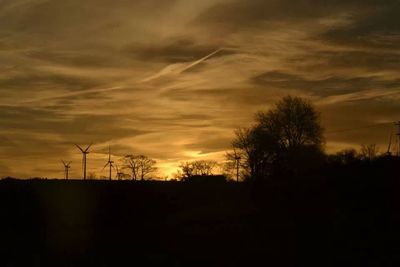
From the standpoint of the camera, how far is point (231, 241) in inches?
1125

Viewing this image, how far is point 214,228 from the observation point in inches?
1332

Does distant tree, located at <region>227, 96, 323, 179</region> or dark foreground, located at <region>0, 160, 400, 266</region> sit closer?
dark foreground, located at <region>0, 160, 400, 266</region>

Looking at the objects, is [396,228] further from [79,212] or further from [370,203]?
[79,212]

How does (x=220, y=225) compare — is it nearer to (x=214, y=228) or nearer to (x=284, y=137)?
(x=214, y=228)

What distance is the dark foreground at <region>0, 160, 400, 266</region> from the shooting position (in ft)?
83.4

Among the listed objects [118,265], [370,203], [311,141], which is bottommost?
[118,265]

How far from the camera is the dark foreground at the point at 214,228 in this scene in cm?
2541

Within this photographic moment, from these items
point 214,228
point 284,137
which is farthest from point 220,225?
point 284,137

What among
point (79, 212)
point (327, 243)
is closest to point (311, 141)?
point (79, 212)

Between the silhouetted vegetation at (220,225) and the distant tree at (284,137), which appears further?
the distant tree at (284,137)

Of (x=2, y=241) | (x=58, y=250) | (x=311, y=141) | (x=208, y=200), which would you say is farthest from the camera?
(x=311, y=141)

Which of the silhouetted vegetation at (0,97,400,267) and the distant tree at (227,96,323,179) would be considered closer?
the silhouetted vegetation at (0,97,400,267)

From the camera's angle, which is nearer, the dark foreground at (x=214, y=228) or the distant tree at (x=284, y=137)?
the dark foreground at (x=214, y=228)

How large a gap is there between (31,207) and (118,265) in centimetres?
2150
